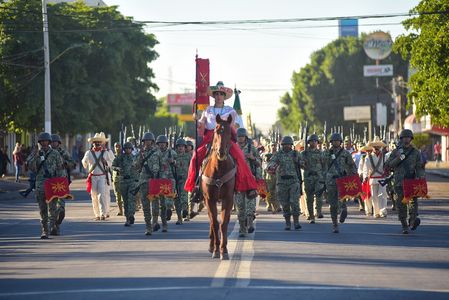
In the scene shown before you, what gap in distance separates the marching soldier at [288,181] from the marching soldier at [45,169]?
4.31 meters

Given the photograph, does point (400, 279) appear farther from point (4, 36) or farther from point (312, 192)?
point (4, 36)

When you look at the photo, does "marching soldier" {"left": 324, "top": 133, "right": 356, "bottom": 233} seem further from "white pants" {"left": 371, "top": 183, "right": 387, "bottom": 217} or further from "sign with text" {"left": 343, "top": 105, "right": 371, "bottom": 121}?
"sign with text" {"left": 343, "top": 105, "right": 371, "bottom": 121}

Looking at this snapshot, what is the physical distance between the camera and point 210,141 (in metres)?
18.0

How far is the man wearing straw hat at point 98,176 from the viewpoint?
27.5 m

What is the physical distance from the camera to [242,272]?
14.4m

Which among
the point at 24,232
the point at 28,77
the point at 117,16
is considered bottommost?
the point at 24,232

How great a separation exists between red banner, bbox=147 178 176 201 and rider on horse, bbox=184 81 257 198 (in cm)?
395

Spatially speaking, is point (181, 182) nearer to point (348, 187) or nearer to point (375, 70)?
point (348, 187)

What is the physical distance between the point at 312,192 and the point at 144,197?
4478 millimetres

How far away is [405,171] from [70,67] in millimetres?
40781

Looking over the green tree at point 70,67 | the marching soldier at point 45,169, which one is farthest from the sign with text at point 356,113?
the marching soldier at point 45,169

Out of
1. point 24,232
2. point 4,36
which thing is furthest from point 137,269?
point 4,36

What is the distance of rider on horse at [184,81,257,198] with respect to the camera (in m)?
17.4

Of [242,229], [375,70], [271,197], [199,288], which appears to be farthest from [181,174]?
[375,70]
